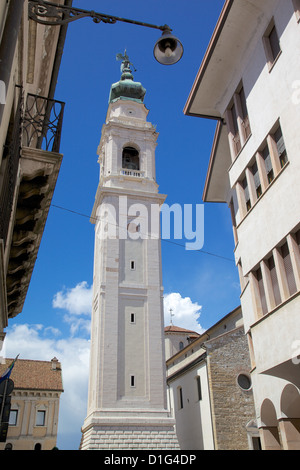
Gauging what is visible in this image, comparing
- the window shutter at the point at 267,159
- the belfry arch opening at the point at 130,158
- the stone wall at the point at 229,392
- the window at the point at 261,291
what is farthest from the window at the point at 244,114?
the belfry arch opening at the point at 130,158

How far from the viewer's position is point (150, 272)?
34969mm

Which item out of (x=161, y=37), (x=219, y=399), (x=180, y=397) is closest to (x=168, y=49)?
(x=161, y=37)

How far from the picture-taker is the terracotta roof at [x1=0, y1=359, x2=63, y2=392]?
44062mm

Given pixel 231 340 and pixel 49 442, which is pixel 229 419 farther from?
pixel 49 442

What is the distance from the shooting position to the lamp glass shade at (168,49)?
720cm

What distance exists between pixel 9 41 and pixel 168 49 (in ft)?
10.3

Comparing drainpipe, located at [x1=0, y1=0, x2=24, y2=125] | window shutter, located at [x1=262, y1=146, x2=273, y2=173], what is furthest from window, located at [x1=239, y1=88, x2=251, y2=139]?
drainpipe, located at [x1=0, y1=0, x2=24, y2=125]

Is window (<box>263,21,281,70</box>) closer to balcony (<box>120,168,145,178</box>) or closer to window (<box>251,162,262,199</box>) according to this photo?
window (<box>251,162,262,199</box>)

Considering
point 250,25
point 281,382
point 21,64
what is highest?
point 250,25

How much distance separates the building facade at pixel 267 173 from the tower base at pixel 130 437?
58.7 ft

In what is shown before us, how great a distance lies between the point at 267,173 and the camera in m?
11.0

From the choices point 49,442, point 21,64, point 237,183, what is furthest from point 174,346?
point 21,64

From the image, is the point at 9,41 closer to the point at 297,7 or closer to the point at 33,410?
the point at 297,7

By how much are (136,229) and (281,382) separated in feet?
87.0
